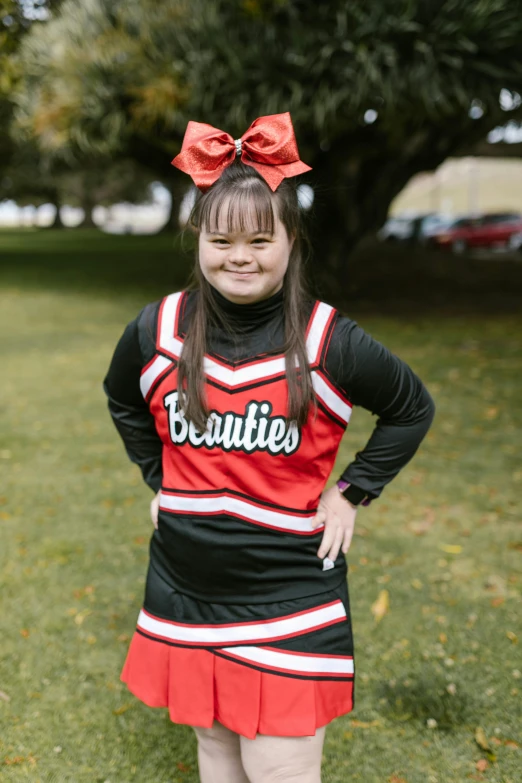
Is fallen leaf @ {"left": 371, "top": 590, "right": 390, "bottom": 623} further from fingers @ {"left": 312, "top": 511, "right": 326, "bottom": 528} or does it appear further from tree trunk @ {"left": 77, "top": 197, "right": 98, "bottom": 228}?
tree trunk @ {"left": 77, "top": 197, "right": 98, "bottom": 228}

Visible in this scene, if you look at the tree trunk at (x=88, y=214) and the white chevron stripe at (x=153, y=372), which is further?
the tree trunk at (x=88, y=214)

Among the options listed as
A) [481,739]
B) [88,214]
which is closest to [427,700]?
[481,739]

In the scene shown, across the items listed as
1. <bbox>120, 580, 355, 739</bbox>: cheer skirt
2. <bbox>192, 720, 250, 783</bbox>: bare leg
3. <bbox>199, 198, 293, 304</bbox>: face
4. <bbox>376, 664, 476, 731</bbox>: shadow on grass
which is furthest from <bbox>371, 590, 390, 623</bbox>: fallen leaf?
<bbox>199, 198, 293, 304</bbox>: face

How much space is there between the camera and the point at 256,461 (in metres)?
1.88

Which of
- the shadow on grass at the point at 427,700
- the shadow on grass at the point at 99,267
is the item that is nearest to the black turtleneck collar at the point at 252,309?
the shadow on grass at the point at 427,700

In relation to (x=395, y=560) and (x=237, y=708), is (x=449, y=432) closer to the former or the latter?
(x=395, y=560)

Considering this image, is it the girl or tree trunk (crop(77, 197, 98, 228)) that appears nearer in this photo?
the girl

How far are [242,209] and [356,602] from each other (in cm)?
241

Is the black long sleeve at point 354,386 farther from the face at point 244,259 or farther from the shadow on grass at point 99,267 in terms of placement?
the shadow on grass at point 99,267

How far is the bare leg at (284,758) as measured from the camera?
1.86 metres

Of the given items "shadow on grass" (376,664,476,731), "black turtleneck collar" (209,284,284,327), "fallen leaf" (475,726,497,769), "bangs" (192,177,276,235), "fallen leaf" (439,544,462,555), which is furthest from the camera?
"fallen leaf" (439,544,462,555)

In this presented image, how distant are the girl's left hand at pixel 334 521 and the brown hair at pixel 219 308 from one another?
0.26m

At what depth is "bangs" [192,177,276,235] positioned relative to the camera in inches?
71.2

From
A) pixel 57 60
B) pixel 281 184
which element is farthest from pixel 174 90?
pixel 281 184
